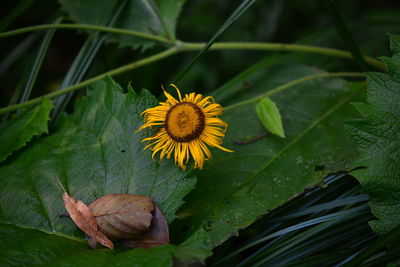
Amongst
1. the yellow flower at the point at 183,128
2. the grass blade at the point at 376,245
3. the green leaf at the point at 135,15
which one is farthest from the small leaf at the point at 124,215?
the green leaf at the point at 135,15

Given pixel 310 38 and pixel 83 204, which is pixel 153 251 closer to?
pixel 83 204

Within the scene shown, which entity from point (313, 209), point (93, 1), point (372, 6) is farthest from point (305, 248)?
point (372, 6)

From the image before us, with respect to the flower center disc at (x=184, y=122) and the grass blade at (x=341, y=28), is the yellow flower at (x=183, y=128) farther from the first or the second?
the grass blade at (x=341, y=28)

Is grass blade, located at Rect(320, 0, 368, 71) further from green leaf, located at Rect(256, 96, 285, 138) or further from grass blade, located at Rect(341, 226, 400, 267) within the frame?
grass blade, located at Rect(341, 226, 400, 267)

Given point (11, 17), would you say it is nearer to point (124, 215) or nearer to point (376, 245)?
point (124, 215)

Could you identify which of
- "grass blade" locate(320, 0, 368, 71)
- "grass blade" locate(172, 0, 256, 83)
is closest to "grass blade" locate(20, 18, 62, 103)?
"grass blade" locate(172, 0, 256, 83)
